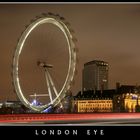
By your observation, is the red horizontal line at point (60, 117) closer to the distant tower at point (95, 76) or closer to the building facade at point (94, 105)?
the building facade at point (94, 105)

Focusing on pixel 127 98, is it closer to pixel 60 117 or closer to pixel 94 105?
pixel 94 105

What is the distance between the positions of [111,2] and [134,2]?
9.7 inches

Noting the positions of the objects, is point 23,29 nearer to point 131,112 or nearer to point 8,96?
point 8,96

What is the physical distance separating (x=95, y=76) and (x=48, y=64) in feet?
2.01

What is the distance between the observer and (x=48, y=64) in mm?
6629

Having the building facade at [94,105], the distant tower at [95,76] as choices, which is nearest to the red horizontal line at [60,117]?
the building facade at [94,105]

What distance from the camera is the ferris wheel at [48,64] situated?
20.7 feet

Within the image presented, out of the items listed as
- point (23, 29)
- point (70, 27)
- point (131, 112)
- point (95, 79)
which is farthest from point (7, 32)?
point (131, 112)

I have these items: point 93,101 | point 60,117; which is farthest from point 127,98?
point 60,117

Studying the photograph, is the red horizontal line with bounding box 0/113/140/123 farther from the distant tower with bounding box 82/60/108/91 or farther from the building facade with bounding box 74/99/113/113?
the distant tower with bounding box 82/60/108/91

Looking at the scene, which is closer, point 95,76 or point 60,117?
point 60,117
